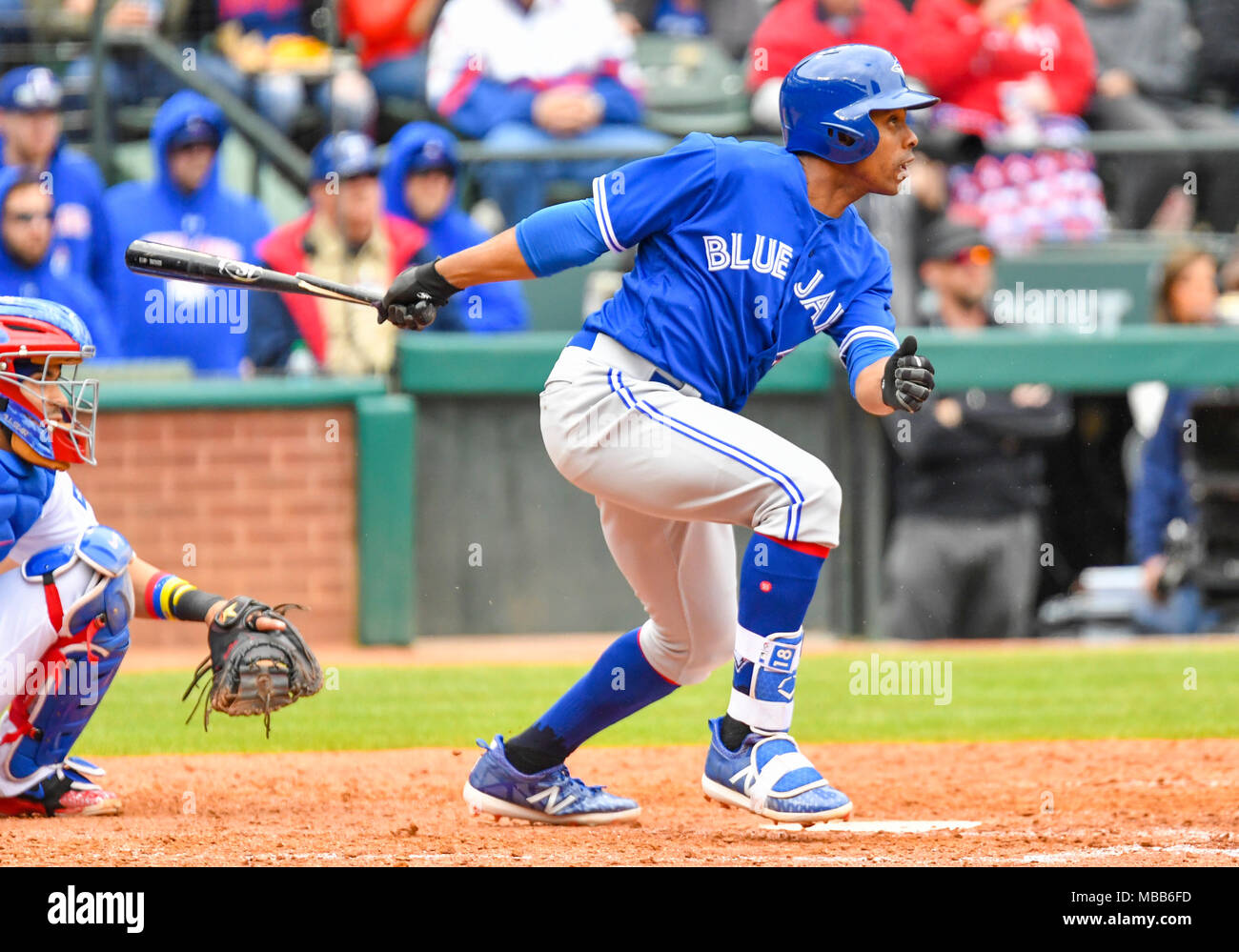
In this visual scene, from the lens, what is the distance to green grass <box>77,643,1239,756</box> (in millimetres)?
6406

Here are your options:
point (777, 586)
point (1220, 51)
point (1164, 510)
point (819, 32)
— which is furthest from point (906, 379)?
point (1220, 51)

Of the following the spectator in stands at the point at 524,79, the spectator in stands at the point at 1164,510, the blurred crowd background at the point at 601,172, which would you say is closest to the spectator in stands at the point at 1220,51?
the blurred crowd background at the point at 601,172

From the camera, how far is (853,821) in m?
4.57

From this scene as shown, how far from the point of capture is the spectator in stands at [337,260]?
330 inches

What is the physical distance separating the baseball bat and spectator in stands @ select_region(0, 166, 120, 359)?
3702 mm

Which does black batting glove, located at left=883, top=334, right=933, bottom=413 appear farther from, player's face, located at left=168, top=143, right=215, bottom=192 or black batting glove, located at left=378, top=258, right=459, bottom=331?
player's face, located at left=168, top=143, right=215, bottom=192

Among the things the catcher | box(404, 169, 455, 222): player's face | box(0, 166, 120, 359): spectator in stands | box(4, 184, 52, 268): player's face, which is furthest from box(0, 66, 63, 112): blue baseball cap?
the catcher

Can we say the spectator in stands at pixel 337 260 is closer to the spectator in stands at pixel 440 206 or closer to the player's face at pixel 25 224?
the spectator in stands at pixel 440 206

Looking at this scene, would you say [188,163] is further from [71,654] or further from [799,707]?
[71,654]

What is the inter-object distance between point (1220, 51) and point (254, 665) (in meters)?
8.66

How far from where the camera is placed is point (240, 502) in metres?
8.26

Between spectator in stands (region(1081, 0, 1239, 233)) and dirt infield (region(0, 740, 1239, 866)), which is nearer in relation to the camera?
dirt infield (region(0, 740, 1239, 866))

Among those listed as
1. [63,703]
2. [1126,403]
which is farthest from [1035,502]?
[63,703]
